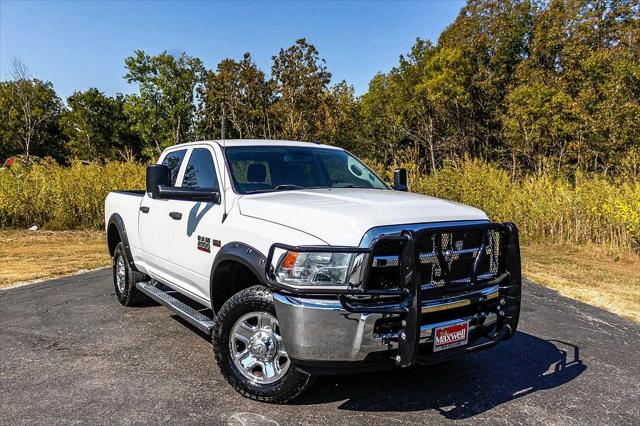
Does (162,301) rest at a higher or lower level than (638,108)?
lower

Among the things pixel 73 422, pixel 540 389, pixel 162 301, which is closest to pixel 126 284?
pixel 162 301

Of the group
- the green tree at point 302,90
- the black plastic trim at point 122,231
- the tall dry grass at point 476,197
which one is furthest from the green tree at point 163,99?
the black plastic trim at point 122,231

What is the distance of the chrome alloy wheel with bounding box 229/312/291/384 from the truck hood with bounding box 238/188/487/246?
732mm

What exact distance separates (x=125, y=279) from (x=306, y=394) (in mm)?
3521

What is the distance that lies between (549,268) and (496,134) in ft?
87.2

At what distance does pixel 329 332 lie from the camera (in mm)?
3090

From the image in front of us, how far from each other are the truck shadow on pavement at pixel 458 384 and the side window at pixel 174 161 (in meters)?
2.76

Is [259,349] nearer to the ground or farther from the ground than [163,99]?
nearer to the ground

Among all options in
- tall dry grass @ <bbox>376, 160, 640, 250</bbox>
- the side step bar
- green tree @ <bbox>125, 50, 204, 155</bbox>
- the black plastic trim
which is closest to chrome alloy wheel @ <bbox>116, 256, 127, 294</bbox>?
the black plastic trim

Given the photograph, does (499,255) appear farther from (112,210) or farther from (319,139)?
(319,139)

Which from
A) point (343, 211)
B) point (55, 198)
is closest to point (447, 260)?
point (343, 211)

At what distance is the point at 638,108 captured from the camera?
61.2 ft

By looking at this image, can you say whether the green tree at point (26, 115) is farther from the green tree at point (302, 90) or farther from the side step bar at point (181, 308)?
the side step bar at point (181, 308)

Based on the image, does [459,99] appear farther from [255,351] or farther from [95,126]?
[95,126]
